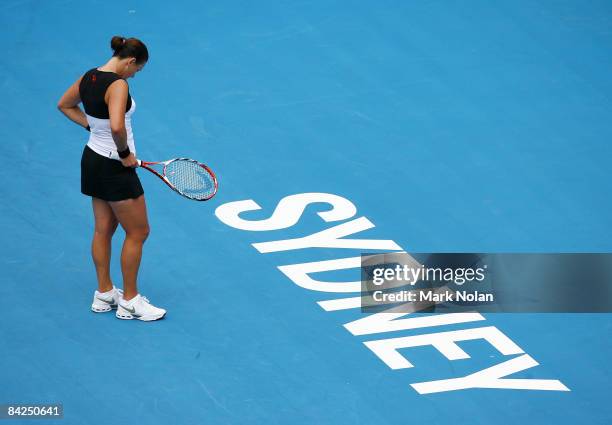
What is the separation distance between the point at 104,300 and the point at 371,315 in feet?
5.97

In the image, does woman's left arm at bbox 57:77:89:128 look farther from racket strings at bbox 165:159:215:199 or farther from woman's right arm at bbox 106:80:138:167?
racket strings at bbox 165:159:215:199

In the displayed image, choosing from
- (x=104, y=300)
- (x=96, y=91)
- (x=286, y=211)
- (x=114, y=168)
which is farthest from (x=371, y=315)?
(x=96, y=91)

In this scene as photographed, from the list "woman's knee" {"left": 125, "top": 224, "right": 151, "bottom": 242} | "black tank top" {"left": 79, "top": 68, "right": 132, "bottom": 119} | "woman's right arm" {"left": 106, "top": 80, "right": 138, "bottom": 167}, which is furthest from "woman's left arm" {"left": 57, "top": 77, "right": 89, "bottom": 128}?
"woman's knee" {"left": 125, "top": 224, "right": 151, "bottom": 242}

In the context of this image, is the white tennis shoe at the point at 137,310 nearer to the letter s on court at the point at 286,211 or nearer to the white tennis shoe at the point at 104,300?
the white tennis shoe at the point at 104,300

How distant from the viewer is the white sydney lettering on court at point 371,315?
651 cm

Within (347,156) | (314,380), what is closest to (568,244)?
(347,156)

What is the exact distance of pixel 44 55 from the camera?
9766mm

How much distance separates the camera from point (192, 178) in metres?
7.09

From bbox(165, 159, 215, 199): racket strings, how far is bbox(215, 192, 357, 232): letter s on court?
0.85 meters

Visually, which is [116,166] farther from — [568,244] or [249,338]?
[568,244]

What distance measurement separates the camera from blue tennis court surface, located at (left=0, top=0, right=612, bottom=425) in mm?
6348

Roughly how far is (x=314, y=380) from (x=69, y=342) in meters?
1.60

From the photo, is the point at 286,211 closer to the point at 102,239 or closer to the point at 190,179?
the point at 190,179

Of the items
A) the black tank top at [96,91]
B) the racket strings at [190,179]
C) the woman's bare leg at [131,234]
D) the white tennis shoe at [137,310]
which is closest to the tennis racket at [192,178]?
the racket strings at [190,179]
